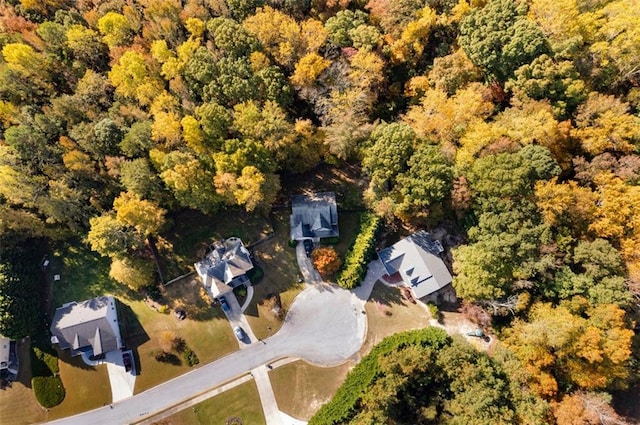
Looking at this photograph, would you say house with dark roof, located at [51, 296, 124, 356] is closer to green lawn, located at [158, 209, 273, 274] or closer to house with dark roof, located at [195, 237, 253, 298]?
green lawn, located at [158, 209, 273, 274]

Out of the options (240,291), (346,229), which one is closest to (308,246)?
(346,229)

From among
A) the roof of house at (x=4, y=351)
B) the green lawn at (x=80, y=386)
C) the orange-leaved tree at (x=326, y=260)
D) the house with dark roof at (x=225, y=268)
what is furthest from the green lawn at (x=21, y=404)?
the orange-leaved tree at (x=326, y=260)

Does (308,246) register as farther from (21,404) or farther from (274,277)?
(21,404)

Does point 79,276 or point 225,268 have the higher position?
point 79,276

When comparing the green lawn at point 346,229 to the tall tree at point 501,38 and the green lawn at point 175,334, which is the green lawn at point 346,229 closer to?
the green lawn at point 175,334

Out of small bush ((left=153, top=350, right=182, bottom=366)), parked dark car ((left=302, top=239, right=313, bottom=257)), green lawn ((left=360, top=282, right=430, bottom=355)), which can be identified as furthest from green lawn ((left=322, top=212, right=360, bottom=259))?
small bush ((left=153, top=350, right=182, bottom=366))

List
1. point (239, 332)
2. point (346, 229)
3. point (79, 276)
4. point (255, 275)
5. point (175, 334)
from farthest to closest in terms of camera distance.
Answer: point (79, 276), point (346, 229), point (255, 275), point (175, 334), point (239, 332)
